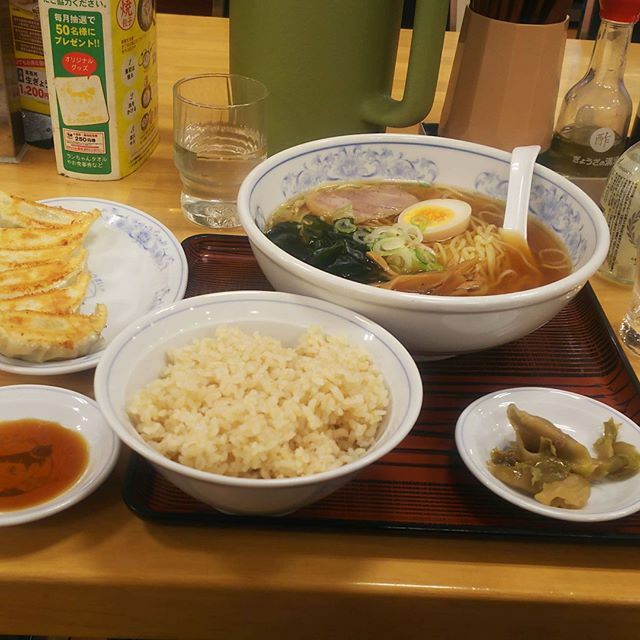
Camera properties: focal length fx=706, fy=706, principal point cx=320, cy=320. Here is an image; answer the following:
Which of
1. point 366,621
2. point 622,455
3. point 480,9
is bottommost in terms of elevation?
point 366,621

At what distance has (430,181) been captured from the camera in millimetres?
1264

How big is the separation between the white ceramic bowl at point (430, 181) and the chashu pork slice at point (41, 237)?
319 mm

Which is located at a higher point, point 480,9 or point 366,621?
point 480,9

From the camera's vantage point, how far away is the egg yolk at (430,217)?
3.92ft

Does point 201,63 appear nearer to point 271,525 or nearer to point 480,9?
point 480,9

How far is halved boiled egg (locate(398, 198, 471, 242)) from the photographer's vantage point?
1188mm

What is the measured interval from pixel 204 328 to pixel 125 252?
396mm

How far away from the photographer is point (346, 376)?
2.56 feet

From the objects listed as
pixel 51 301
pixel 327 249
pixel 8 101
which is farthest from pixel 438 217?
pixel 8 101

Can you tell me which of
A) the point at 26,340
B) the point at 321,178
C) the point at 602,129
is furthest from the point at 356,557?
the point at 602,129

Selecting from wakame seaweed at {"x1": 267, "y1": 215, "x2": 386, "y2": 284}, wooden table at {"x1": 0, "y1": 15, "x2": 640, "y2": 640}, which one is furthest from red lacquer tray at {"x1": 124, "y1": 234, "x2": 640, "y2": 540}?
wakame seaweed at {"x1": 267, "y1": 215, "x2": 386, "y2": 284}

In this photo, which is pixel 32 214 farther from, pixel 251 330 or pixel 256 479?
pixel 256 479

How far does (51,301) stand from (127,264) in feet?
0.64

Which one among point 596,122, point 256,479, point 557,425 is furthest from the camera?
point 596,122
